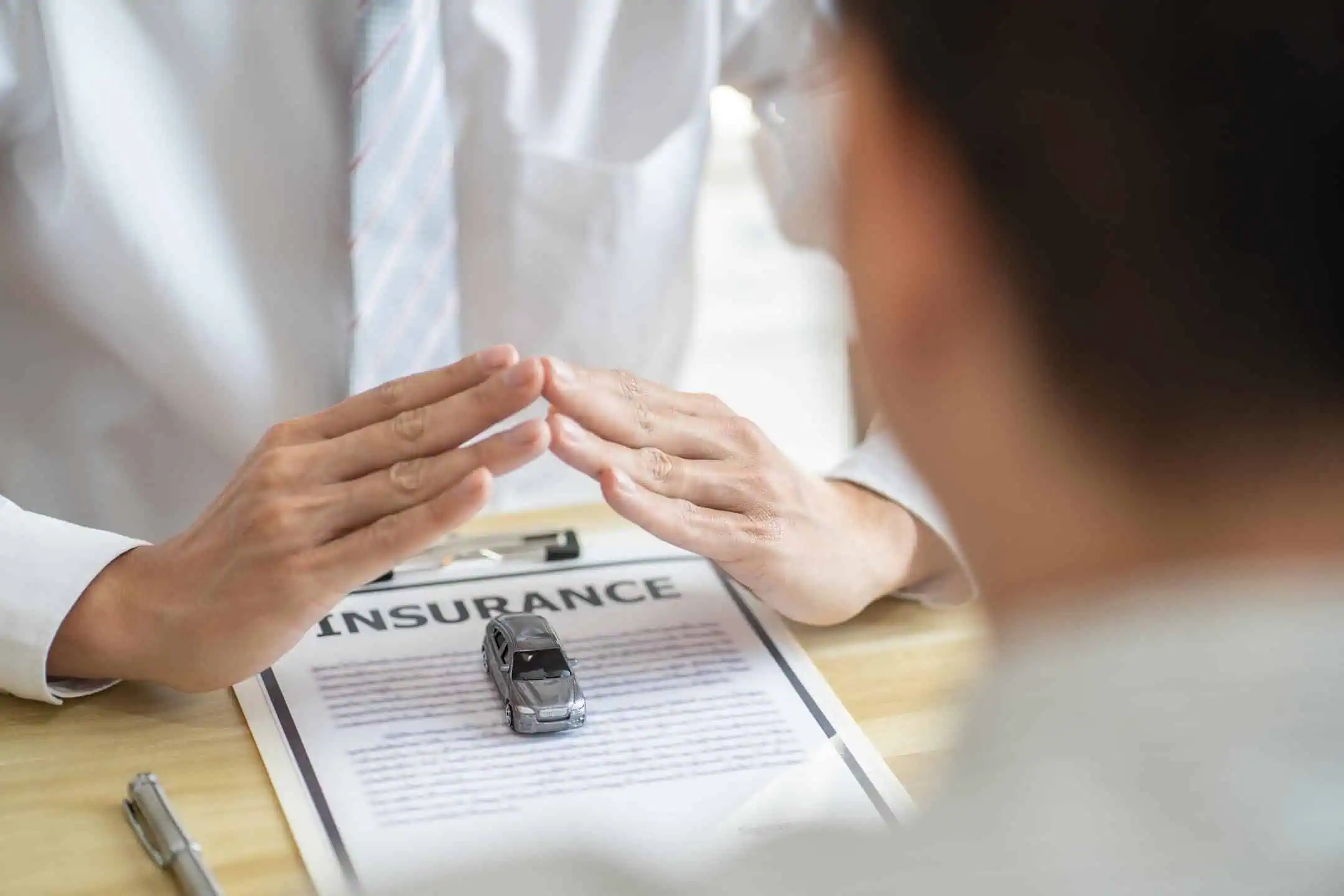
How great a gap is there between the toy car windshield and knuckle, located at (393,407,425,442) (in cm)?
16

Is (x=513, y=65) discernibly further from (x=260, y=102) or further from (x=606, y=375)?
(x=606, y=375)


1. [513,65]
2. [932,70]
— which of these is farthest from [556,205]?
[932,70]

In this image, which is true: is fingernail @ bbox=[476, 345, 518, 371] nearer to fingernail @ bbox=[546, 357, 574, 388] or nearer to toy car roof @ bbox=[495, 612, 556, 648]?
fingernail @ bbox=[546, 357, 574, 388]

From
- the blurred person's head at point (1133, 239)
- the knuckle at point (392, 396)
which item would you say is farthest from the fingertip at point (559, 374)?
the blurred person's head at point (1133, 239)

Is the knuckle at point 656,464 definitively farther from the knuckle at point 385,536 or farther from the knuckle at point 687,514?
the knuckle at point 385,536

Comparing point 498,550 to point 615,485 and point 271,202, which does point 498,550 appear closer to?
point 615,485

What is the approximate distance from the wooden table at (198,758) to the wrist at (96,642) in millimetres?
23

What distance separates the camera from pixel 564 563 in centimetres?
115

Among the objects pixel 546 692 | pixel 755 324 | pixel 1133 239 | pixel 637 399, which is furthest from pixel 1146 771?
pixel 755 324

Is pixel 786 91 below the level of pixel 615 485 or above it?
above

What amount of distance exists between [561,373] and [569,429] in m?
0.05

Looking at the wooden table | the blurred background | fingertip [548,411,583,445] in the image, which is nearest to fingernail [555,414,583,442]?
fingertip [548,411,583,445]

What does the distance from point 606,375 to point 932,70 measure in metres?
0.57

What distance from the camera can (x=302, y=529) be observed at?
37.8 inches
